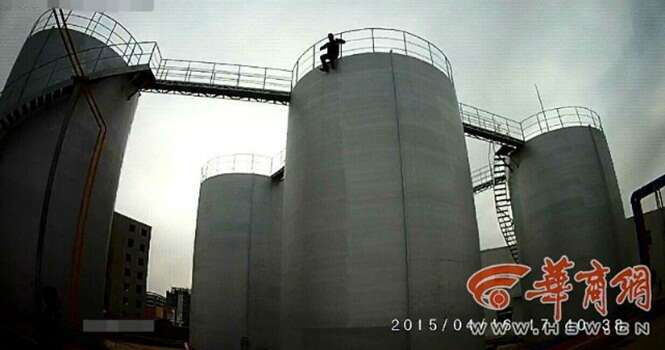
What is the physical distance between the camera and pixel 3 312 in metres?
12.4

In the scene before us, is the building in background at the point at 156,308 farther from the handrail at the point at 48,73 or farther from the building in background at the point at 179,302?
the handrail at the point at 48,73

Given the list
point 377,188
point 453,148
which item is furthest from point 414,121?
point 377,188

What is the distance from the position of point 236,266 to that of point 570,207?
18932mm

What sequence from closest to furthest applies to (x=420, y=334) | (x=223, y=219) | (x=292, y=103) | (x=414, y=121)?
1. (x=420, y=334)
2. (x=414, y=121)
3. (x=292, y=103)
4. (x=223, y=219)

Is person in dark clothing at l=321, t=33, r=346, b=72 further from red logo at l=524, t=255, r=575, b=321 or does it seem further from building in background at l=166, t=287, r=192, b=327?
building in background at l=166, t=287, r=192, b=327

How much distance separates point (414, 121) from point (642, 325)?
9.02 meters

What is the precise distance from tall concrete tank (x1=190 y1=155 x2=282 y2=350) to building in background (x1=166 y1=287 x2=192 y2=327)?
3585cm

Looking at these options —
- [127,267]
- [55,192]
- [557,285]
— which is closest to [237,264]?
[55,192]

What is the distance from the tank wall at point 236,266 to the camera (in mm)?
25859

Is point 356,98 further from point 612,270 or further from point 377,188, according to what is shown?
Answer: point 612,270

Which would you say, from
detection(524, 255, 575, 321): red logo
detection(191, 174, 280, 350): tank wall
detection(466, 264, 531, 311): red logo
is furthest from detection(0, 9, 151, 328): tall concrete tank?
detection(524, 255, 575, 321): red logo

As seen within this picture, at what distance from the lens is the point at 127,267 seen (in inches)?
2189

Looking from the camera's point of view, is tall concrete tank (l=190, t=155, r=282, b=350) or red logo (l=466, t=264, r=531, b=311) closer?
red logo (l=466, t=264, r=531, b=311)

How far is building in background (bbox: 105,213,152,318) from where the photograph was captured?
51.5 meters
